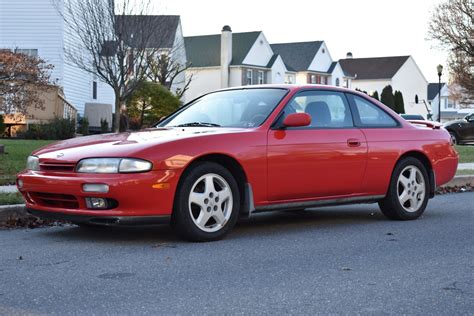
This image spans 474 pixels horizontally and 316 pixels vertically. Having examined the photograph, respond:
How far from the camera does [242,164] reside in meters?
6.51

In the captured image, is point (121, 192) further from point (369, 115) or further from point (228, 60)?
point (228, 60)

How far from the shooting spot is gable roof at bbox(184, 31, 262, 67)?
55931mm

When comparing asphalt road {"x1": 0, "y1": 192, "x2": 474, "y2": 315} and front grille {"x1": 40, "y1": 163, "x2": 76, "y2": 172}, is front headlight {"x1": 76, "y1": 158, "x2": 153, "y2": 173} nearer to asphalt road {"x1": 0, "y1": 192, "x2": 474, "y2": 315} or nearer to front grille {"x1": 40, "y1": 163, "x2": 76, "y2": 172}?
front grille {"x1": 40, "y1": 163, "x2": 76, "y2": 172}

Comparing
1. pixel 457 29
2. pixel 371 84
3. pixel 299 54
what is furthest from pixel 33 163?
pixel 371 84

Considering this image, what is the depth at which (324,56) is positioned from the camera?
66312 millimetres

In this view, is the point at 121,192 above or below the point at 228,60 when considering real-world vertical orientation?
below

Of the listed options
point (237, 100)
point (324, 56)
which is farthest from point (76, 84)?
point (324, 56)

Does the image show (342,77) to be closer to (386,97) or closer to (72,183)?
(386,97)

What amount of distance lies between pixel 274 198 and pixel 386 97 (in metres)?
59.3

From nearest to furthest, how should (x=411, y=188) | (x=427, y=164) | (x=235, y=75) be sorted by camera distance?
(x=411, y=188)
(x=427, y=164)
(x=235, y=75)

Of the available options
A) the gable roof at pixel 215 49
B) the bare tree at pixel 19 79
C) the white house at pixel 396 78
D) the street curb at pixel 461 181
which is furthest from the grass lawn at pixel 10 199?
the white house at pixel 396 78

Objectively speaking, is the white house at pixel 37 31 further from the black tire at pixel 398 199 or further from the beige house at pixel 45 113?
the black tire at pixel 398 199

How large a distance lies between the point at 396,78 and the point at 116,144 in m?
77.1

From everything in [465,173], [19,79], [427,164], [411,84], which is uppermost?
[411,84]
